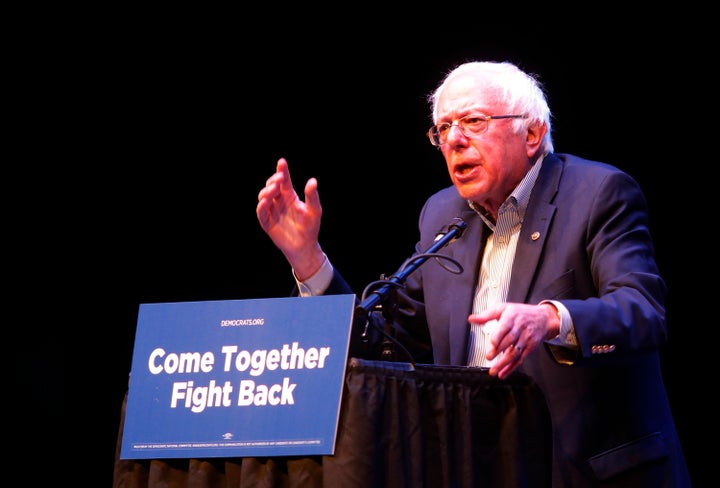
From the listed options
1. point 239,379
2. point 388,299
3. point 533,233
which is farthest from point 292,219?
point 239,379

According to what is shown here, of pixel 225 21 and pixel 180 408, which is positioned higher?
pixel 225 21

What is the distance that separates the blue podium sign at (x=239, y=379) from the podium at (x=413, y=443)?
29 millimetres

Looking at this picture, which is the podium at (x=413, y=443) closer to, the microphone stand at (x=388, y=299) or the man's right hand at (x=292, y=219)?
the microphone stand at (x=388, y=299)

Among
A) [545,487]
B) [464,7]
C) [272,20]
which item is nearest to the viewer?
[545,487]

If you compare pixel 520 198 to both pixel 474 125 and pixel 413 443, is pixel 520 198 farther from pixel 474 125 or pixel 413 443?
pixel 413 443

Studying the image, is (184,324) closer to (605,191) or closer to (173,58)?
(605,191)

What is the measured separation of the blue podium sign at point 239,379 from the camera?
61.6 inches

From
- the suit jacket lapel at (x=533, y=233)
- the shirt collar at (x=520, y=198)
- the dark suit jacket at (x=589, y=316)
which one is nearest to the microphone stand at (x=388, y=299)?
the dark suit jacket at (x=589, y=316)

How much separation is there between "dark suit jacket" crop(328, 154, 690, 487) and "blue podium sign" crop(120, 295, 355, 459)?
247mm

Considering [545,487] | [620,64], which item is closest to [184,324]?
[545,487]

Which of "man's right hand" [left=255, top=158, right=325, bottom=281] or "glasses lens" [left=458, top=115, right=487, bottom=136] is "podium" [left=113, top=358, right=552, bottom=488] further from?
"glasses lens" [left=458, top=115, right=487, bottom=136]

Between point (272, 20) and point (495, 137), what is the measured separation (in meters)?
1.78

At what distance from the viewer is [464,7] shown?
12.1ft

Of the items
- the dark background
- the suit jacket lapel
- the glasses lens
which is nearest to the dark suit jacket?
the suit jacket lapel
